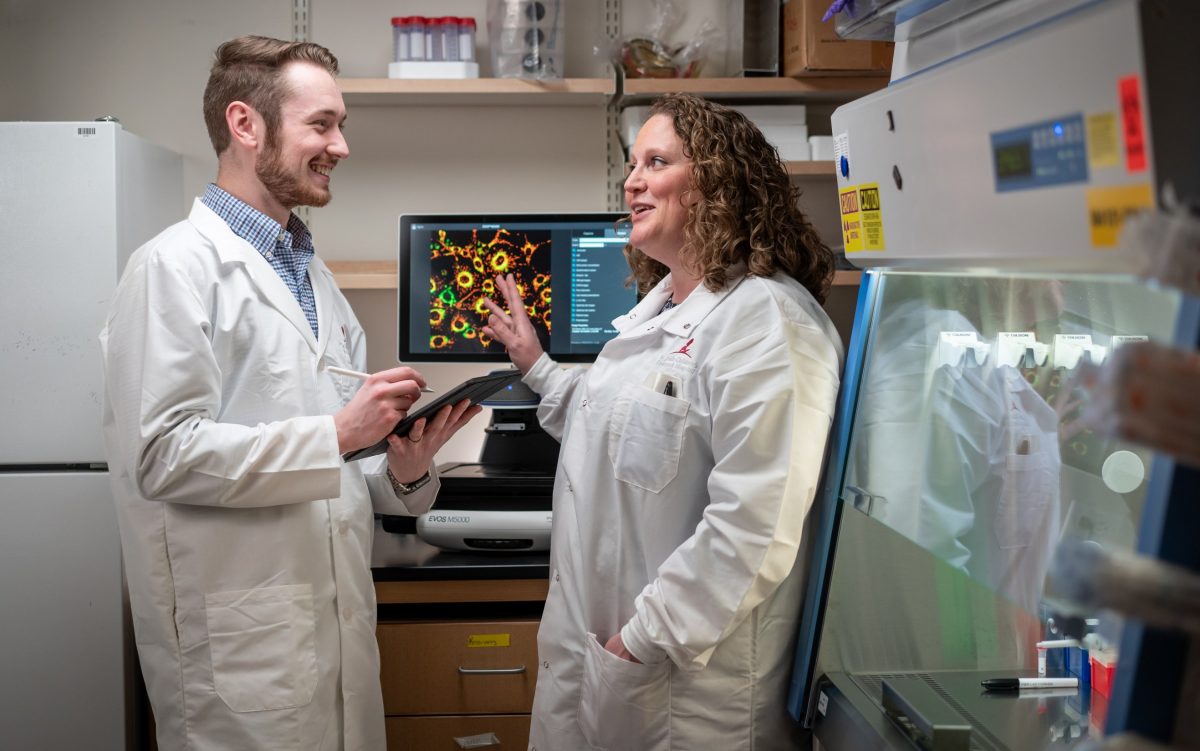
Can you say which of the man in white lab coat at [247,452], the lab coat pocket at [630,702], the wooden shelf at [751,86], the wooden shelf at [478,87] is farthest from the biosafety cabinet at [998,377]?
the wooden shelf at [478,87]

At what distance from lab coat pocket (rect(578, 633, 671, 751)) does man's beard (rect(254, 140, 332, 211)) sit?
3.32 ft

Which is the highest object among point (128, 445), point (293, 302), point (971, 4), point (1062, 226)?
point (971, 4)

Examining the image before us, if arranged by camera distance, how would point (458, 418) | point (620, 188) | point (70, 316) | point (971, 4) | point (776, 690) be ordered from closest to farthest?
point (971, 4) < point (776, 690) < point (458, 418) < point (70, 316) < point (620, 188)

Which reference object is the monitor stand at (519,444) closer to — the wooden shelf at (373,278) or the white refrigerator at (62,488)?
the wooden shelf at (373,278)

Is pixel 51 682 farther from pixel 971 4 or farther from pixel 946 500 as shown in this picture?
pixel 971 4

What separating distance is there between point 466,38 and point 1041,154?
6.93 feet

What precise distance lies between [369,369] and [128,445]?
134 cm

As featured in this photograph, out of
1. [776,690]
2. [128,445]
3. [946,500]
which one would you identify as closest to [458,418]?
[128,445]

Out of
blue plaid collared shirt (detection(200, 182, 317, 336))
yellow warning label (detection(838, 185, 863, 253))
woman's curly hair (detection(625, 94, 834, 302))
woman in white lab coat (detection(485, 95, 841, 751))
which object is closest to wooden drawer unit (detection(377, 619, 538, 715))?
woman in white lab coat (detection(485, 95, 841, 751))

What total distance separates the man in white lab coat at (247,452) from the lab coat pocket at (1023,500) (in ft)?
3.32

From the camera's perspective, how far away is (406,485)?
7.02 feet

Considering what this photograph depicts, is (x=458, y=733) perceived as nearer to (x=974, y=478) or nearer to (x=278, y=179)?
(x=278, y=179)

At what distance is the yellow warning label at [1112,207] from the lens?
75cm

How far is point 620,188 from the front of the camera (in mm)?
3023
